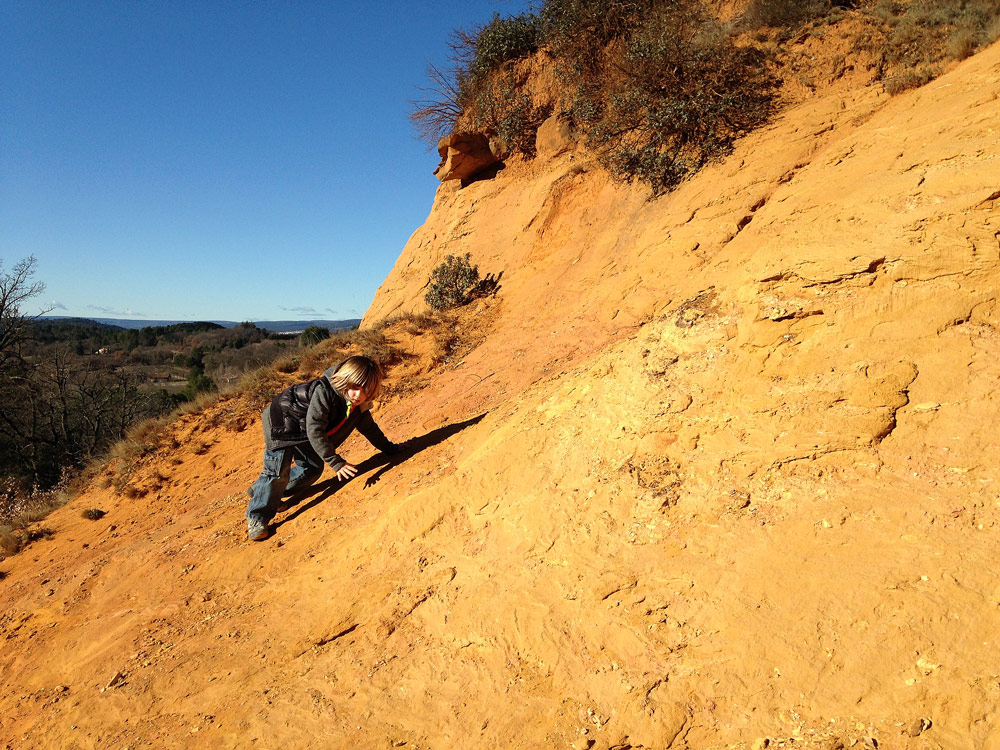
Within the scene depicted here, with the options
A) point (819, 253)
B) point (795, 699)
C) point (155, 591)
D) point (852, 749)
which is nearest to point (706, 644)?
point (795, 699)

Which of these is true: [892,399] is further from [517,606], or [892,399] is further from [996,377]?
[517,606]

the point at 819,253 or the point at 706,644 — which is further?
the point at 819,253

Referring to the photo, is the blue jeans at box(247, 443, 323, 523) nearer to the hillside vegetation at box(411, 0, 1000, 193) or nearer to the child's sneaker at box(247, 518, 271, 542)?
the child's sneaker at box(247, 518, 271, 542)

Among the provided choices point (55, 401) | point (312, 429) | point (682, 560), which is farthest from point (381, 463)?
point (55, 401)

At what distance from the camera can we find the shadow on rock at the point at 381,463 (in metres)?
4.23

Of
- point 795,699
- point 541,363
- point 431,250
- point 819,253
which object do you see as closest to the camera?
point 795,699

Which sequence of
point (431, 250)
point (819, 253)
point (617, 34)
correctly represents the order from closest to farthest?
1. point (819, 253)
2. point (617, 34)
3. point (431, 250)

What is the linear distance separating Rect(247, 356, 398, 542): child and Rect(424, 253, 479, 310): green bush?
528cm

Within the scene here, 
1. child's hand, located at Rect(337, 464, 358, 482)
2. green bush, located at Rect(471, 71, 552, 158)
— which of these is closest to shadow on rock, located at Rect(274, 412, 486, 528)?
child's hand, located at Rect(337, 464, 358, 482)

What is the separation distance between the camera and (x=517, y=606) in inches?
99.7

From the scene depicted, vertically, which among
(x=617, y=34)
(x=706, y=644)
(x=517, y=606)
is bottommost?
(x=706, y=644)

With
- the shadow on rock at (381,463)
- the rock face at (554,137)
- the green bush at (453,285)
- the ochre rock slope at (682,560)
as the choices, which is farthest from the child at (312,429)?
the rock face at (554,137)

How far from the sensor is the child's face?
3.84m

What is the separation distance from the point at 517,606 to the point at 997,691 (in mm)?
1704
